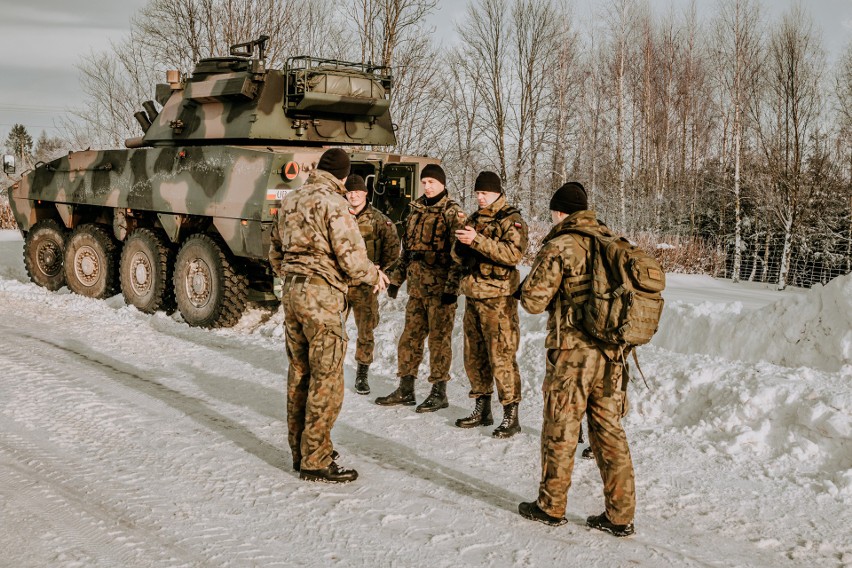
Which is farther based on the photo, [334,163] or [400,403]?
[400,403]

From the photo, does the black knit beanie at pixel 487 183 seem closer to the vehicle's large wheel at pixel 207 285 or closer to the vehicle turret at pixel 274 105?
the vehicle turret at pixel 274 105

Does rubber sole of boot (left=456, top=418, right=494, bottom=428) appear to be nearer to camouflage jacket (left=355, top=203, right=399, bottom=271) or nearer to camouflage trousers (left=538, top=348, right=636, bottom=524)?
camouflage jacket (left=355, top=203, right=399, bottom=271)

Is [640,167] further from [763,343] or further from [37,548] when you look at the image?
[37,548]

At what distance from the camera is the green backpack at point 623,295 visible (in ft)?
11.8

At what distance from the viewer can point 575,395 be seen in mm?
3816

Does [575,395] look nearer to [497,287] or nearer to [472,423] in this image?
[497,287]

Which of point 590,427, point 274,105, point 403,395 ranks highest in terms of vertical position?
point 274,105

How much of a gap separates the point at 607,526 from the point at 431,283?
8.06ft

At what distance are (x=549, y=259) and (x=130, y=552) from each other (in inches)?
90.3

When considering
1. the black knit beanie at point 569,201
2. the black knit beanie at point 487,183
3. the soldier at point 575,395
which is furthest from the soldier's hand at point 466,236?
the soldier at point 575,395

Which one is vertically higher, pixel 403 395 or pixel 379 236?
pixel 379 236

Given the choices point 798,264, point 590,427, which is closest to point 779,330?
point 590,427

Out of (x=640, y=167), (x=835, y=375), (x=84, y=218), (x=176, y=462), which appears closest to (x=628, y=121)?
(x=640, y=167)

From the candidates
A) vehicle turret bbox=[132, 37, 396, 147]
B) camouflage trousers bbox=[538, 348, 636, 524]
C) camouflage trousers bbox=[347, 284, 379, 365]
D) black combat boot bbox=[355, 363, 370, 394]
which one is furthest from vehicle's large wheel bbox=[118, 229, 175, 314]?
camouflage trousers bbox=[538, 348, 636, 524]
